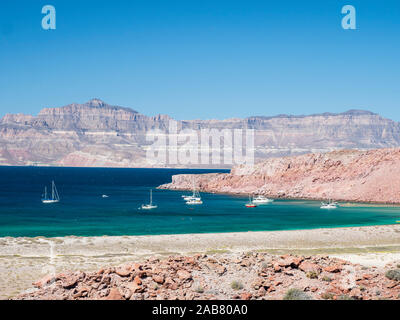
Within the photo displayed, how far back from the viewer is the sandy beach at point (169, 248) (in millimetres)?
28797

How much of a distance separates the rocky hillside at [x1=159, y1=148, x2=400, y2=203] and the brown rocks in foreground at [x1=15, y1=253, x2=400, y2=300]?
77.6 m

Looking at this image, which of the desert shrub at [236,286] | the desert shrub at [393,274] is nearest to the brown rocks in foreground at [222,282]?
the desert shrub at [236,286]

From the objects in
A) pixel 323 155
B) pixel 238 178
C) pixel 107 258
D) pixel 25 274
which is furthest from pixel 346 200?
pixel 25 274

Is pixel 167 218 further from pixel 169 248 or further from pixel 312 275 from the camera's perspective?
pixel 312 275

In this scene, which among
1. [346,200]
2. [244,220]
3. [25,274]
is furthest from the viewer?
[346,200]

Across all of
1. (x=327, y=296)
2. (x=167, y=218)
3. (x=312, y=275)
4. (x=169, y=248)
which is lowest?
(x=167, y=218)

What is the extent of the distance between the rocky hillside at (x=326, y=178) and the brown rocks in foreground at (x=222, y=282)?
77633 millimetres

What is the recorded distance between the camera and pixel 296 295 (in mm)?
16609

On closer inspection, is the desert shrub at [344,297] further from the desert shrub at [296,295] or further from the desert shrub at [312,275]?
the desert shrub at [312,275]

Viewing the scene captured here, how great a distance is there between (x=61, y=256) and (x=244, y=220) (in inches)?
1316

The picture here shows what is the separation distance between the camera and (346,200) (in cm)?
9712

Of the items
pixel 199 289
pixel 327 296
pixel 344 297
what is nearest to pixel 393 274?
pixel 344 297

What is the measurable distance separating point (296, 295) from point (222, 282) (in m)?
3.10
